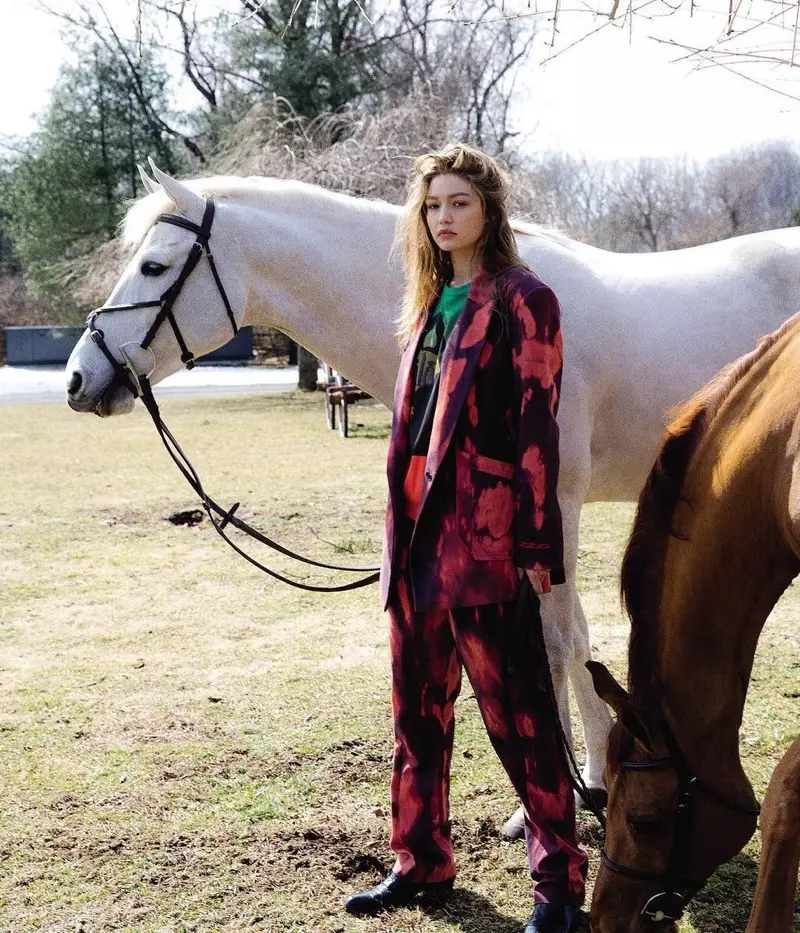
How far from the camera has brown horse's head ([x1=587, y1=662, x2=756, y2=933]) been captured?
183 centimetres

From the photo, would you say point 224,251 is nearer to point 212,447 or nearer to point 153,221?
point 153,221

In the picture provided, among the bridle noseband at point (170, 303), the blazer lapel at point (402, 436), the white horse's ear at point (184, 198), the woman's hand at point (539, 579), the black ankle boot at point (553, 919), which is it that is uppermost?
the white horse's ear at point (184, 198)

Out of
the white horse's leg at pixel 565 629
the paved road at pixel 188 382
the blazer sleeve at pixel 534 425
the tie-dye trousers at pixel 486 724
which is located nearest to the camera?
the blazer sleeve at pixel 534 425

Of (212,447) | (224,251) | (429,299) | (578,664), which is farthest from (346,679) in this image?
(212,447)

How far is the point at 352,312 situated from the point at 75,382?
0.95 m

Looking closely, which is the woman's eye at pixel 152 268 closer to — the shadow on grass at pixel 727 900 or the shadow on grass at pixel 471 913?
the shadow on grass at pixel 471 913

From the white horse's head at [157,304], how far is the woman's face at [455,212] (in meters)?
1.09

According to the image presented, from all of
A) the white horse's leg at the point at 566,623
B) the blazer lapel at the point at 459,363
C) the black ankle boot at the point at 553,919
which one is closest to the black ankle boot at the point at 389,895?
the black ankle boot at the point at 553,919

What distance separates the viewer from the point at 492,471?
2.22 meters

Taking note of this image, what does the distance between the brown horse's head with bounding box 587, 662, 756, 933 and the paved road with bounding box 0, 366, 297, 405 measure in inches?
685

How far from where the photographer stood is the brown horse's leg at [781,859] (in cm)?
182

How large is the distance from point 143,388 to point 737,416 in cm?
198

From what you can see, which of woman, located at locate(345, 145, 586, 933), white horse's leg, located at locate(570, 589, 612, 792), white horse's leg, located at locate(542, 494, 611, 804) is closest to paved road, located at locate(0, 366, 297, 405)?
white horse's leg, located at locate(570, 589, 612, 792)

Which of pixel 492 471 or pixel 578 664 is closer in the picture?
pixel 492 471
